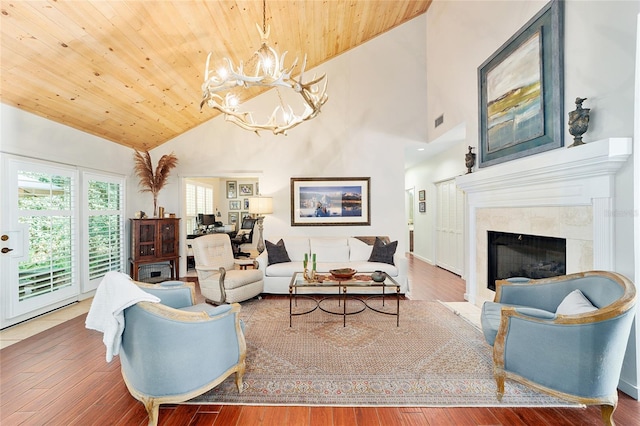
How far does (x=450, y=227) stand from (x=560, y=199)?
11.7 feet

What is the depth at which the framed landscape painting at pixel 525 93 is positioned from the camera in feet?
8.34

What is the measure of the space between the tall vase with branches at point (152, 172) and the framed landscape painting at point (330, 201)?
96.1 inches

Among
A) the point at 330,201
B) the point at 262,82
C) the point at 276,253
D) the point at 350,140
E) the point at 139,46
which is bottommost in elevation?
the point at 276,253

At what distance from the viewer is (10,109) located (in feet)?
10.3

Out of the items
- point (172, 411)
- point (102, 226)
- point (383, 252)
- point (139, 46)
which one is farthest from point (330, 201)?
point (172, 411)

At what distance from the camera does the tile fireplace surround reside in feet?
6.81

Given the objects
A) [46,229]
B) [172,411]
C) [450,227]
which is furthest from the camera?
[450,227]

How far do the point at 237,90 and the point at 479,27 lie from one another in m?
3.92

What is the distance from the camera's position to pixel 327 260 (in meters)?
4.80

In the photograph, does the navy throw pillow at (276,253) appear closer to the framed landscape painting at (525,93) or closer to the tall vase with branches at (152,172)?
the tall vase with branches at (152,172)

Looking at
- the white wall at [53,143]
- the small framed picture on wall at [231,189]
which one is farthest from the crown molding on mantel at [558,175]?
the small framed picture on wall at [231,189]

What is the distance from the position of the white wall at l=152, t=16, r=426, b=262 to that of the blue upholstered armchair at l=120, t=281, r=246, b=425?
3.66m

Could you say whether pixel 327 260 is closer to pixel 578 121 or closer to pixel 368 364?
pixel 368 364

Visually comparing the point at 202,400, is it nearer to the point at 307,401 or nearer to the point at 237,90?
Result: the point at 307,401
